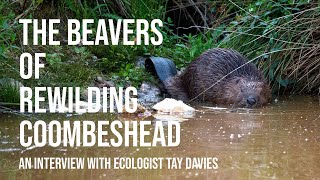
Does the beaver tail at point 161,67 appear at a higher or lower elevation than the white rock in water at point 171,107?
higher

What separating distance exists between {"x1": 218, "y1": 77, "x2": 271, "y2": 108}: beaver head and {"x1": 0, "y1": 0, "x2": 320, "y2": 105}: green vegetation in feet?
0.86

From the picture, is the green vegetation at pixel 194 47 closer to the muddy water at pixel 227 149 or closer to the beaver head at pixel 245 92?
the beaver head at pixel 245 92

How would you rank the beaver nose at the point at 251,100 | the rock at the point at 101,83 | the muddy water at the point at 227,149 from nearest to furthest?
the muddy water at the point at 227,149, the beaver nose at the point at 251,100, the rock at the point at 101,83

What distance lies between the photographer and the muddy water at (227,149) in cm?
365

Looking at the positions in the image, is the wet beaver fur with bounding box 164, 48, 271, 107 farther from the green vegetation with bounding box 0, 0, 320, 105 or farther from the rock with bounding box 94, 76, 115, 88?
the rock with bounding box 94, 76, 115, 88

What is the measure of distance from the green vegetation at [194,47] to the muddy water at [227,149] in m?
1.04

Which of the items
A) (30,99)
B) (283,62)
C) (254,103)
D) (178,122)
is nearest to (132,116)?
(178,122)

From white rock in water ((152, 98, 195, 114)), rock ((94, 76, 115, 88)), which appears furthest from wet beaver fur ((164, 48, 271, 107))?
white rock in water ((152, 98, 195, 114))

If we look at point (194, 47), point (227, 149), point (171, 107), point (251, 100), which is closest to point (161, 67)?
point (194, 47)

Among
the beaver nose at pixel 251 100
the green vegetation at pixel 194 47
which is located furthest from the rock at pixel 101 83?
the beaver nose at pixel 251 100

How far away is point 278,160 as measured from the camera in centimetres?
398

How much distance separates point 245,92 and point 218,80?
366 mm

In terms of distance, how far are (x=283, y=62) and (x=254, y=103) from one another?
0.65 m

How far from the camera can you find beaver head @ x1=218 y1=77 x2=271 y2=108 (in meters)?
6.43
